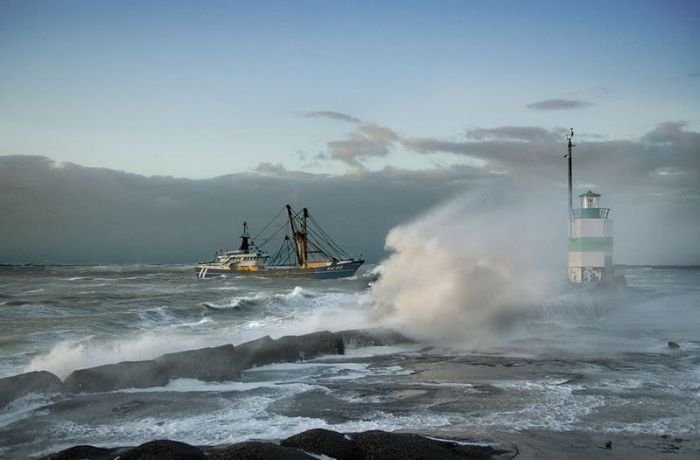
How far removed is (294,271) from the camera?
68.9 meters

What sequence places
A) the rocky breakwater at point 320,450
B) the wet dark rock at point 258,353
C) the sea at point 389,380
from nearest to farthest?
the rocky breakwater at point 320,450 → the sea at point 389,380 → the wet dark rock at point 258,353

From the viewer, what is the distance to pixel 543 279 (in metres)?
31.7

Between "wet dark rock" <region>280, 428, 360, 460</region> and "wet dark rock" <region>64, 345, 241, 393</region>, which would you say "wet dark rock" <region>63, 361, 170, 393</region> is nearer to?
"wet dark rock" <region>64, 345, 241, 393</region>

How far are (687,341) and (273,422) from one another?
13.9 metres

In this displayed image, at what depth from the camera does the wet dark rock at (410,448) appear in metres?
6.36

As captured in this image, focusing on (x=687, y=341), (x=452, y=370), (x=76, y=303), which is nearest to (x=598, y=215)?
(x=687, y=341)

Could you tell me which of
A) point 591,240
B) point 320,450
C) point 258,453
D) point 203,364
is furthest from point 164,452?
point 591,240

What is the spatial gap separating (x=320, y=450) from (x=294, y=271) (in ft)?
206

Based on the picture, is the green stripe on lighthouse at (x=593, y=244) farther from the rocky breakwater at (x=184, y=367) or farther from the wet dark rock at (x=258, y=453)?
the wet dark rock at (x=258, y=453)

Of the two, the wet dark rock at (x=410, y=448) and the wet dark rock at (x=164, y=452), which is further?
the wet dark rock at (x=410, y=448)

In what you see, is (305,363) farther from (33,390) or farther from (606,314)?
(606,314)

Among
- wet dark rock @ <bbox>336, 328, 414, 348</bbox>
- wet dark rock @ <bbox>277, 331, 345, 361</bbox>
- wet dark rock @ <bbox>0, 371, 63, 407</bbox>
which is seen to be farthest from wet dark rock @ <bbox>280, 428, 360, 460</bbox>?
wet dark rock @ <bbox>336, 328, 414, 348</bbox>

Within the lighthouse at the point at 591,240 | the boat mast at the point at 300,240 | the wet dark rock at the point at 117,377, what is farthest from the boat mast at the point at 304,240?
the wet dark rock at the point at 117,377

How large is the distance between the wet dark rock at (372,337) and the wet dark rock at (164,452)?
10.1m
